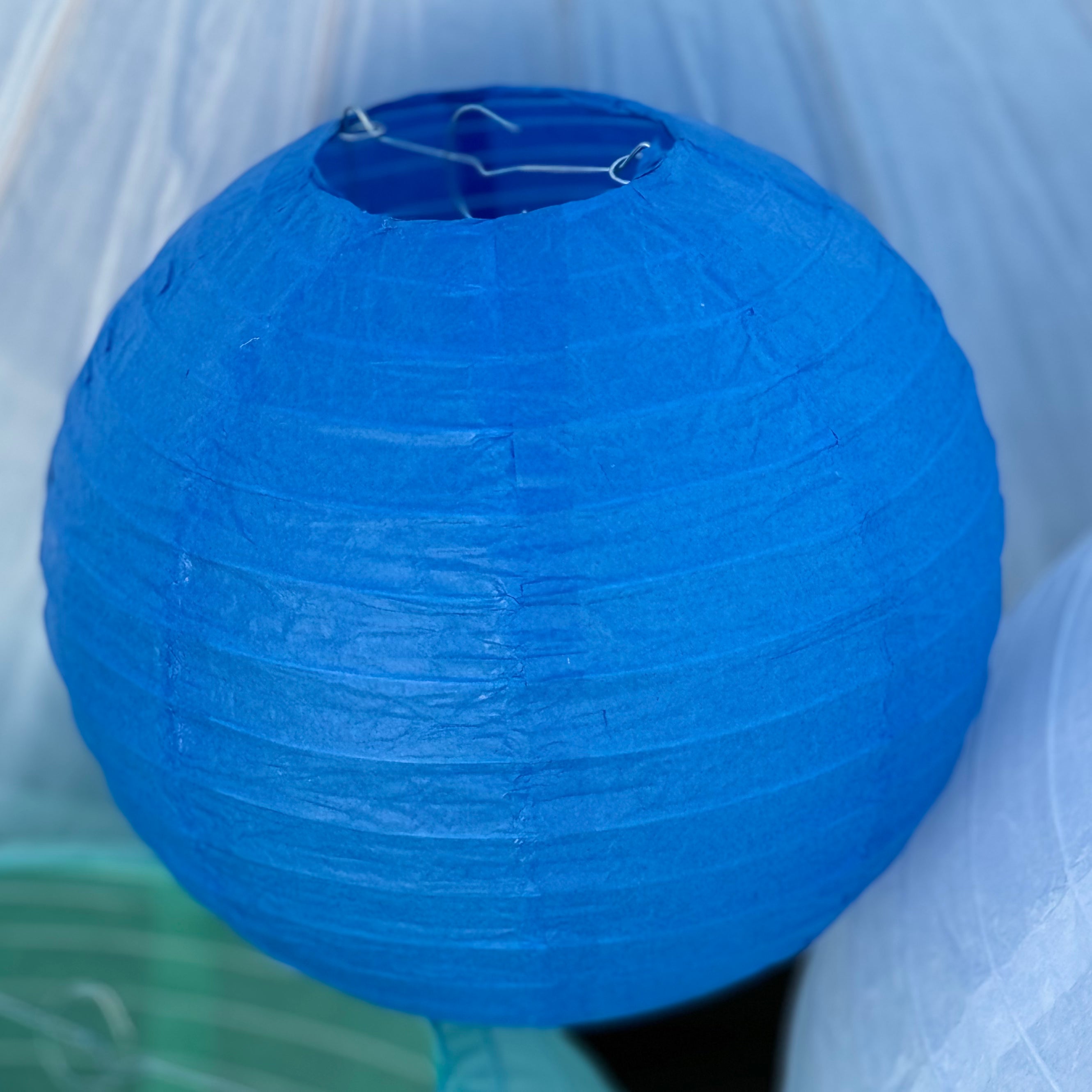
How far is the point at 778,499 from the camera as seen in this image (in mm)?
786

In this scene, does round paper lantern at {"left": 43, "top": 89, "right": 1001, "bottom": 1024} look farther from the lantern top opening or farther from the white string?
the white string

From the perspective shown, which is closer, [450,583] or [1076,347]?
[450,583]

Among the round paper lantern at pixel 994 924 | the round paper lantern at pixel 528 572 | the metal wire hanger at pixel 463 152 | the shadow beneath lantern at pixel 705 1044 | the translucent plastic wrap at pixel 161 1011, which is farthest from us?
the shadow beneath lantern at pixel 705 1044

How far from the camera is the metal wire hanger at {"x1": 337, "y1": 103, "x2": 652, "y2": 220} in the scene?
999mm

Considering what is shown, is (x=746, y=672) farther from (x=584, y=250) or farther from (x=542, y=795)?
(x=584, y=250)

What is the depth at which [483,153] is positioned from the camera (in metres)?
1.18

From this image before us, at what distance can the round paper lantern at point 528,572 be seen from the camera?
76 cm

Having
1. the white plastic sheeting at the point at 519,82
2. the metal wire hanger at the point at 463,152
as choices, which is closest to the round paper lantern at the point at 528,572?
the metal wire hanger at the point at 463,152

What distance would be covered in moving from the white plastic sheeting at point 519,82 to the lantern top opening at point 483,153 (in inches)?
9.1

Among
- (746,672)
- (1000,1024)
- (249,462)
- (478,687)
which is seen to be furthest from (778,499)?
(1000,1024)

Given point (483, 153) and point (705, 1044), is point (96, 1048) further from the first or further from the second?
point (483, 153)

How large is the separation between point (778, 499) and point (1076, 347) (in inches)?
35.0

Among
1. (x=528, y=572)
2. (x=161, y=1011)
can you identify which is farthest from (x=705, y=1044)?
(x=528, y=572)

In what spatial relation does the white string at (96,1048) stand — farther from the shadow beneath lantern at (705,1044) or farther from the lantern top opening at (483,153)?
the lantern top opening at (483,153)
